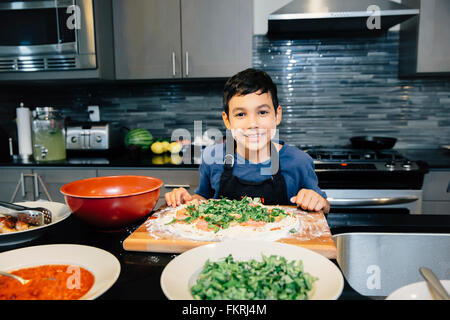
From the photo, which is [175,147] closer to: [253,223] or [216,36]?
[216,36]

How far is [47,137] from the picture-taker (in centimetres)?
238

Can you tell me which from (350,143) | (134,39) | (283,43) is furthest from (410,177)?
(134,39)

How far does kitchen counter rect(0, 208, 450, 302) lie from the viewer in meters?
0.60

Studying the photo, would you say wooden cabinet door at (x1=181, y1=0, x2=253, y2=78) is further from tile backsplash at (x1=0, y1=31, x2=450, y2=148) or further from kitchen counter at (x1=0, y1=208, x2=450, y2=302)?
kitchen counter at (x1=0, y1=208, x2=450, y2=302)

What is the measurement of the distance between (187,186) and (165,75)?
34.2 inches

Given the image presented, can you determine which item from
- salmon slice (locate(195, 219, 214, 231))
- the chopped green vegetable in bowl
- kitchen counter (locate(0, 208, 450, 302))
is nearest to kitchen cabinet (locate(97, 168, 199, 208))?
kitchen counter (locate(0, 208, 450, 302))

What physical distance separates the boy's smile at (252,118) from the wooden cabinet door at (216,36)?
1.07 m

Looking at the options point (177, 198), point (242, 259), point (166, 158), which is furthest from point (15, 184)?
point (242, 259)

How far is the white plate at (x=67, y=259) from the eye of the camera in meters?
0.65

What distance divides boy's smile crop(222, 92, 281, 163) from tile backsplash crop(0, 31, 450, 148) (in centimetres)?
133

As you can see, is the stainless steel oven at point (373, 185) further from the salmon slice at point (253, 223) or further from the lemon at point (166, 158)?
the salmon slice at point (253, 223)

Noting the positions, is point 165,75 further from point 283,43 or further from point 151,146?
point 283,43

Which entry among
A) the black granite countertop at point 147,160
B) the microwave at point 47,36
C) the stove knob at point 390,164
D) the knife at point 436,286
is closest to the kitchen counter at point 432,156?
the black granite countertop at point 147,160

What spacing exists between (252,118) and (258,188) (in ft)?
0.95
